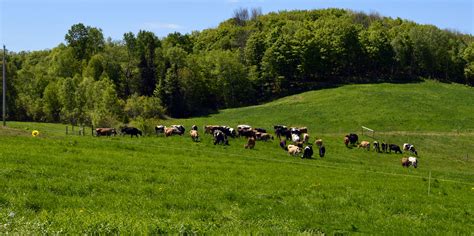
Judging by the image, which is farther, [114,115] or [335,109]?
[335,109]

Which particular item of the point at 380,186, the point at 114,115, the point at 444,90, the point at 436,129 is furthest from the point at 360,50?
the point at 380,186

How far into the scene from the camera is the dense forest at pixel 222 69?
90.3 m

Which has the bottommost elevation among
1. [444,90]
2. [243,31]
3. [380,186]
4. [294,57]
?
[380,186]

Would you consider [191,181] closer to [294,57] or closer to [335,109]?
[335,109]

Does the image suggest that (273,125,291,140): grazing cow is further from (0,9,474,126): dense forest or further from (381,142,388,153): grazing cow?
(0,9,474,126): dense forest

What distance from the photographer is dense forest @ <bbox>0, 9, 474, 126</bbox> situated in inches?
3556

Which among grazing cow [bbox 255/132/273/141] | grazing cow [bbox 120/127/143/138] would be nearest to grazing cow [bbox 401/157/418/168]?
grazing cow [bbox 255/132/273/141]

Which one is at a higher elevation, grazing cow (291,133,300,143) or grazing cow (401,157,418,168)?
grazing cow (291,133,300,143)

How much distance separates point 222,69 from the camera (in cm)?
10481

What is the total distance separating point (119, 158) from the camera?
76.6ft

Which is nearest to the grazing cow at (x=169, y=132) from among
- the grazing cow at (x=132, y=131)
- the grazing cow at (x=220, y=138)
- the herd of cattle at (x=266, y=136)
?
the herd of cattle at (x=266, y=136)

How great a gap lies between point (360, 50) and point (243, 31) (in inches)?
1781

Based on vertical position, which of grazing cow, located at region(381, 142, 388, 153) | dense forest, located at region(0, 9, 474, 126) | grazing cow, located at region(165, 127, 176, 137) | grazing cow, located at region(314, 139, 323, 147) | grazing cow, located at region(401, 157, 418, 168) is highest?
dense forest, located at region(0, 9, 474, 126)

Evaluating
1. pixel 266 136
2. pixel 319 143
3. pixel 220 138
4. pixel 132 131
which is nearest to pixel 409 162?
pixel 319 143
